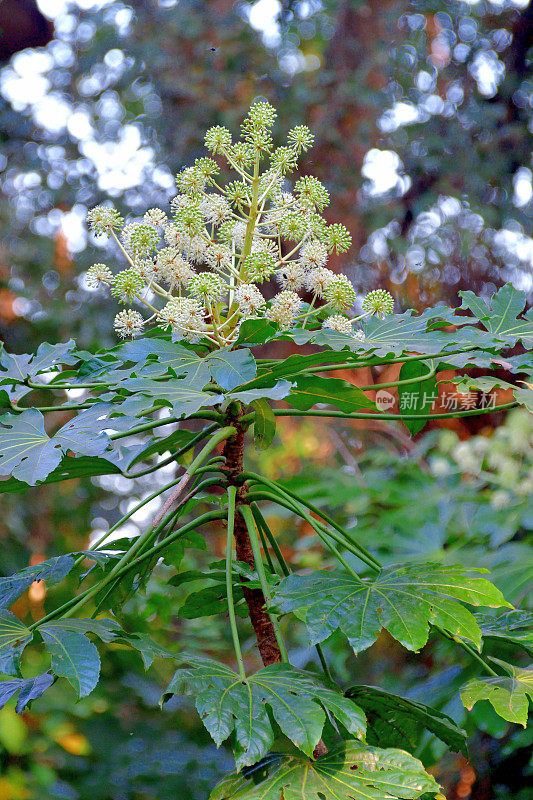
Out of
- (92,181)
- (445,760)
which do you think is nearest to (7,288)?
(92,181)

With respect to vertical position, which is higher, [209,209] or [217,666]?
[209,209]

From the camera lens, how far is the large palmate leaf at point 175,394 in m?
0.60

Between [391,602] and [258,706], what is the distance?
0.53ft

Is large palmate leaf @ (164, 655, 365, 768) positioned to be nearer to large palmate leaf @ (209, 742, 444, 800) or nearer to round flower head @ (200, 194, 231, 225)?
large palmate leaf @ (209, 742, 444, 800)

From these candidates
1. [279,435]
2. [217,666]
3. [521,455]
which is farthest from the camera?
[279,435]

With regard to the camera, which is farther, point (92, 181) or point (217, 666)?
point (92, 181)

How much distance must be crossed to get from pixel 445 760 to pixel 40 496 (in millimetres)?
2282

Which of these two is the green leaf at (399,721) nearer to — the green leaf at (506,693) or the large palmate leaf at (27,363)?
the green leaf at (506,693)

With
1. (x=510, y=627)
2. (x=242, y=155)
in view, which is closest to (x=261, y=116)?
(x=242, y=155)

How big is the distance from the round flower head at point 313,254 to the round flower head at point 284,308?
0.08 metres

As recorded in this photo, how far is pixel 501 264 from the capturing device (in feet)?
9.79

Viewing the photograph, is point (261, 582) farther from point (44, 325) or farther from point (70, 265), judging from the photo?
point (70, 265)

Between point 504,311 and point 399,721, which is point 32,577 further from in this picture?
point 504,311

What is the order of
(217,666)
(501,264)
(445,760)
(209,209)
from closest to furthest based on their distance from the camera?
(217,666), (209,209), (445,760), (501,264)
